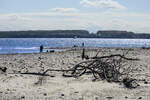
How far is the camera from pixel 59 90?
28.1 ft

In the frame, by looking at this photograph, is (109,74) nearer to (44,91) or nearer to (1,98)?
(44,91)

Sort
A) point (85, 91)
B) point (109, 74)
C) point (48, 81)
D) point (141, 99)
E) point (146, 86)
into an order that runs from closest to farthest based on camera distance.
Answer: point (141, 99), point (85, 91), point (146, 86), point (48, 81), point (109, 74)

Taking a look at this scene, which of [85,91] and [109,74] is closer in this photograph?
[85,91]

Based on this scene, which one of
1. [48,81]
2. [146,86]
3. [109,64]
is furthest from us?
[109,64]

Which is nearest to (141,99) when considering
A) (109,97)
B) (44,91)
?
(109,97)

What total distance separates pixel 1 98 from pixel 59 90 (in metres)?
1.78

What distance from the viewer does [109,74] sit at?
11.0m

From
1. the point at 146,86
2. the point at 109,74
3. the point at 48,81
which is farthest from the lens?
the point at 109,74

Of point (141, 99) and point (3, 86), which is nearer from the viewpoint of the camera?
point (141, 99)

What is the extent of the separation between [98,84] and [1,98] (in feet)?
10.8

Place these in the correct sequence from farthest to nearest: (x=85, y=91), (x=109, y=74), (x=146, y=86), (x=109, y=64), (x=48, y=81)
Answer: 1. (x=109, y=64)
2. (x=109, y=74)
3. (x=48, y=81)
4. (x=146, y=86)
5. (x=85, y=91)

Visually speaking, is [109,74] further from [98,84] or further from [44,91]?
[44,91]

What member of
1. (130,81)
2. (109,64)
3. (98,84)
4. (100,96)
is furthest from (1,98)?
(109,64)

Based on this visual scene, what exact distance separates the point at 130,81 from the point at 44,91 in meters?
2.82
